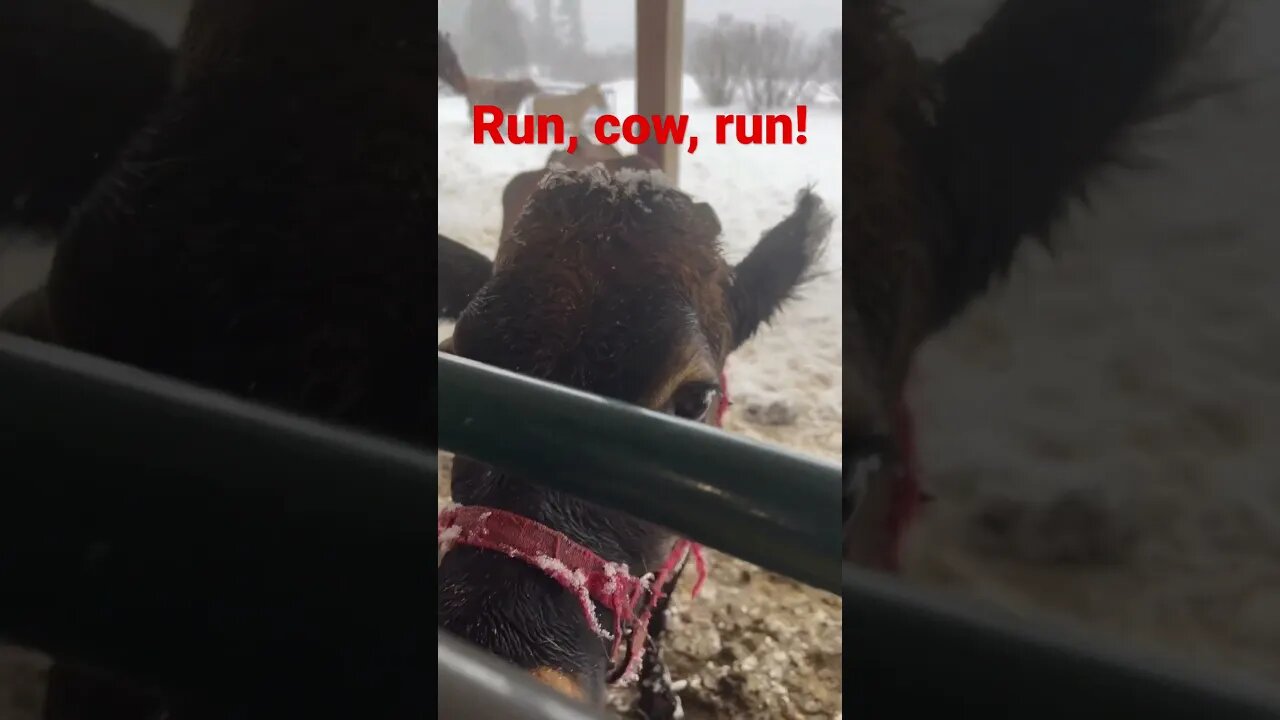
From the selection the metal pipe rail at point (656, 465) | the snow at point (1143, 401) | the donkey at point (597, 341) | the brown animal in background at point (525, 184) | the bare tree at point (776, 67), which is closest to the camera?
the snow at point (1143, 401)

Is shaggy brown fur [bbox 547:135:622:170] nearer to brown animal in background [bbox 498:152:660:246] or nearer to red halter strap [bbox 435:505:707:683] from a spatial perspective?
brown animal in background [bbox 498:152:660:246]

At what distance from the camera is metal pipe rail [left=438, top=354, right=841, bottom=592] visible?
296 mm

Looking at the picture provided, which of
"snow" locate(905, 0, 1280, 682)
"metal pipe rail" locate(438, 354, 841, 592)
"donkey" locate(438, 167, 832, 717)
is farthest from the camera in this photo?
"donkey" locate(438, 167, 832, 717)

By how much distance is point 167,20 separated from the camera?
32cm

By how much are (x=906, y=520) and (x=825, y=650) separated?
1.06 meters

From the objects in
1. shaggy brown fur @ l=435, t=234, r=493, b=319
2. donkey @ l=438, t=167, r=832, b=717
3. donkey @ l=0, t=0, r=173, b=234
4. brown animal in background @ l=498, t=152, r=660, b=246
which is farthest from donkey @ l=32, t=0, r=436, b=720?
brown animal in background @ l=498, t=152, r=660, b=246

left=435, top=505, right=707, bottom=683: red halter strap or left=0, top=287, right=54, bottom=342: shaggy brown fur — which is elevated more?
left=0, top=287, right=54, bottom=342: shaggy brown fur

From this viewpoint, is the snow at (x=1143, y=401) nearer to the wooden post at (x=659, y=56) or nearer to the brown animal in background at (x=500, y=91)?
the wooden post at (x=659, y=56)

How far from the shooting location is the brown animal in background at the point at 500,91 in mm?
1190

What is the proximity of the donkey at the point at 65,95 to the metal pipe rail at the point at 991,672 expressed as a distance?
0.31m

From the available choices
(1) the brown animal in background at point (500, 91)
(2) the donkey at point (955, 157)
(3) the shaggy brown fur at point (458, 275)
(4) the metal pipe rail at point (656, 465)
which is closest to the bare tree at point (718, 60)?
(1) the brown animal in background at point (500, 91)

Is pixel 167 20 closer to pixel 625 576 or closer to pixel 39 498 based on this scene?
pixel 39 498

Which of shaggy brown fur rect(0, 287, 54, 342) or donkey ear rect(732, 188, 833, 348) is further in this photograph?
donkey ear rect(732, 188, 833, 348)

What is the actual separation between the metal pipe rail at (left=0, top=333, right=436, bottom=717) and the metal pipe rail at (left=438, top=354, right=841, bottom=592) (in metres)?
0.07
